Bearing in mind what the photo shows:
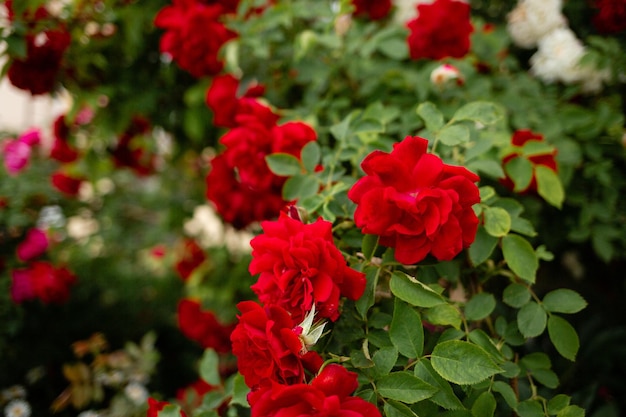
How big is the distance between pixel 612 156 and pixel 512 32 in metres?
0.45

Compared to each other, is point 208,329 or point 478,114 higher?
point 478,114

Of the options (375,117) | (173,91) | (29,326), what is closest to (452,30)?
(375,117)

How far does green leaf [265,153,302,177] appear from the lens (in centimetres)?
90

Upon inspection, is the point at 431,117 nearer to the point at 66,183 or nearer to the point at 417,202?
the point at 417,202

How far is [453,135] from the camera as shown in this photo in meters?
0.81

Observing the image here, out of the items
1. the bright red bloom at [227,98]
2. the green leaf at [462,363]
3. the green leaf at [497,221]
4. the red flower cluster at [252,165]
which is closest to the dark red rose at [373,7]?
the bright red bloom at [227,98]

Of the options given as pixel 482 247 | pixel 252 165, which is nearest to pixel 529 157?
pixel 482 247

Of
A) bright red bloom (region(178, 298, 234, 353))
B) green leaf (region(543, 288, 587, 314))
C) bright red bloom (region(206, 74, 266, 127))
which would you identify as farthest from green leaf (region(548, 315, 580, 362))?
bright red bloom (region(178, 298, 234, 353))

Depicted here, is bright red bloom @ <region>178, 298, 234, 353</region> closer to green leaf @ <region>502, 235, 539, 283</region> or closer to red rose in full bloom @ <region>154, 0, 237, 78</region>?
red rose in full bloom @ <region>154, 0, 237, 78</region>

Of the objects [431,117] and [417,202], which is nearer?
[417,202]

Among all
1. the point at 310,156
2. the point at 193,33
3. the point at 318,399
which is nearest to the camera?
the point at 318,399

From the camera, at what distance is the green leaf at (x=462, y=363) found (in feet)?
1.93

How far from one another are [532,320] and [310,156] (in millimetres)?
448

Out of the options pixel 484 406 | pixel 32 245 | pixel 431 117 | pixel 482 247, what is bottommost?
pixel 32 245
